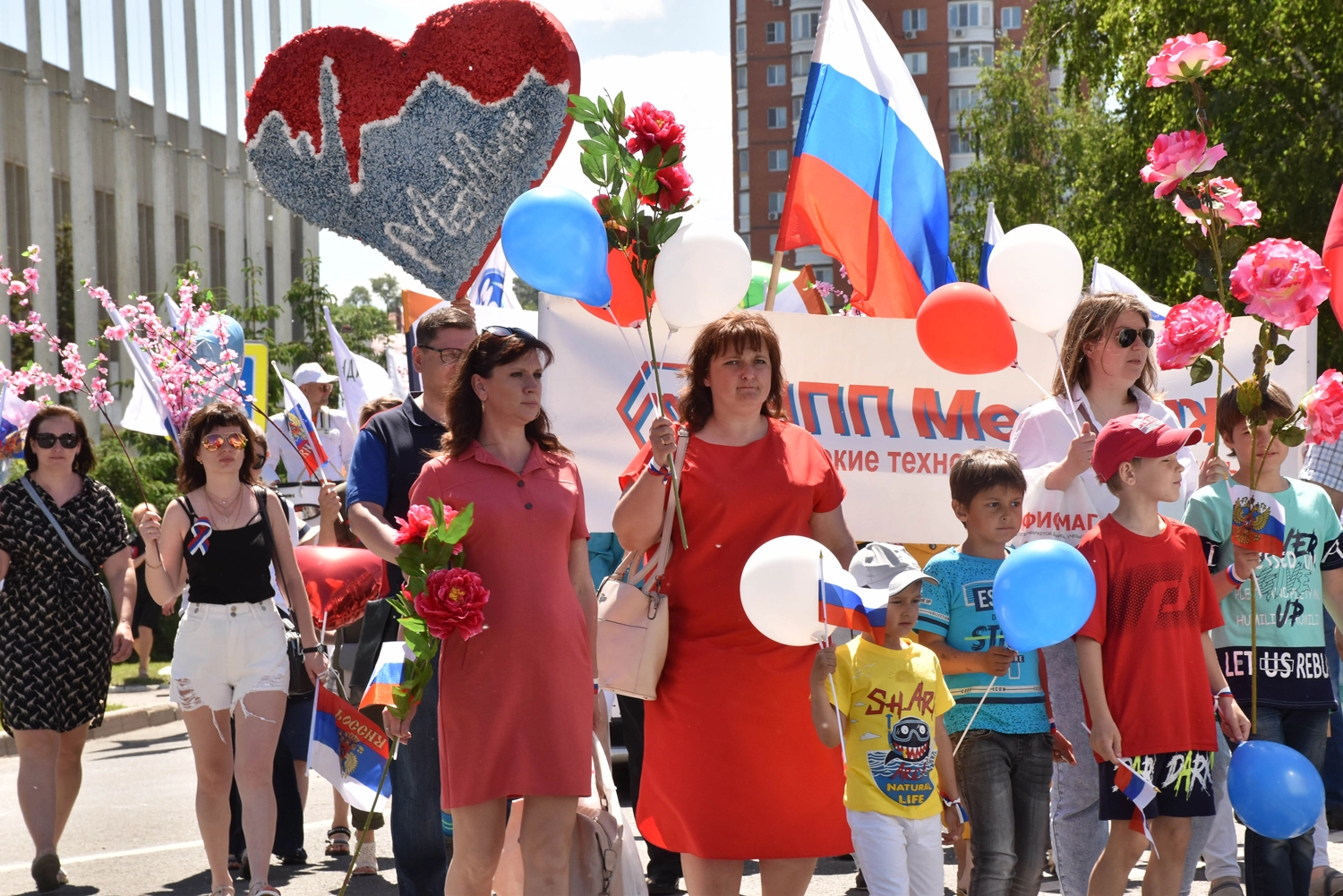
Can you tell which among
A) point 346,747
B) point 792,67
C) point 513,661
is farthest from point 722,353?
point 792,67

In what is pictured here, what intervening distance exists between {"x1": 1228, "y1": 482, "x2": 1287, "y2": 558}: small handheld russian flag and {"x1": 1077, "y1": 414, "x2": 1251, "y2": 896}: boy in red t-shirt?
34cm

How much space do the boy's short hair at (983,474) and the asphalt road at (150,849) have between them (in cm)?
202

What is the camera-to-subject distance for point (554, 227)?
4.77 m

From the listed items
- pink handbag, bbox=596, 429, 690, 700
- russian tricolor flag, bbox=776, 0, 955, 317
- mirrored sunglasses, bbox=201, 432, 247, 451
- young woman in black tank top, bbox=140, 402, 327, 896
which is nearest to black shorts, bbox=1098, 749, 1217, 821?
pink handbag, bbox=596, 429, 690, 700

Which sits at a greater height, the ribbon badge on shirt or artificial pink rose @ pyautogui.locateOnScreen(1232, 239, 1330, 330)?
artificial pink rose @ pyautogui.locateOnScreen(1232, 239, 1330, 330)

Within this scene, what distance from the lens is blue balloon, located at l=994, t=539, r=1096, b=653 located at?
170 inches

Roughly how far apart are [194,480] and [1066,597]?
359 cm

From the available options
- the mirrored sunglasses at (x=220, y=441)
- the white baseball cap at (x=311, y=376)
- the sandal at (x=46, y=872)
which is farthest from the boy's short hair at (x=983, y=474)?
the white baseball cap at (x=311, y=376)

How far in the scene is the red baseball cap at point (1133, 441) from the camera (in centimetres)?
454

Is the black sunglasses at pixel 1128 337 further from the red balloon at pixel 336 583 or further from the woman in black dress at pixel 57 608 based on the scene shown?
the woman in black dress at pixel 57 608

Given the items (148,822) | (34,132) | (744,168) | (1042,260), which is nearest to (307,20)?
(34,132)

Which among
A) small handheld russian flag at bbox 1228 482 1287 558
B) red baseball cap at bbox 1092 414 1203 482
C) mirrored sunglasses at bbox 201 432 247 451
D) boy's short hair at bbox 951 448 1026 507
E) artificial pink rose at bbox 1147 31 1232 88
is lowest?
small handheld russian flag at bbox 1228 482 1287 558

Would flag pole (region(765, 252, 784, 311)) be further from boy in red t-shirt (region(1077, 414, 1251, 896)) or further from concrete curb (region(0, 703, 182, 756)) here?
concrete curb (region(0, 703, 182, 756))

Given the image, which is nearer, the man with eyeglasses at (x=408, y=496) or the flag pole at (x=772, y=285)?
the man with eyeglasses at (x=408, y=496)
